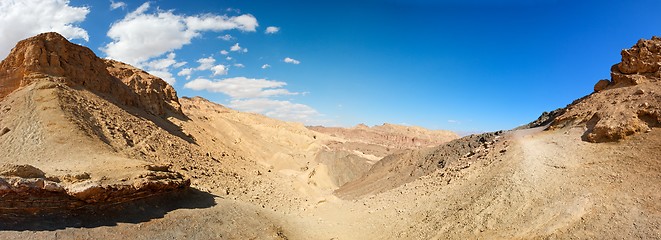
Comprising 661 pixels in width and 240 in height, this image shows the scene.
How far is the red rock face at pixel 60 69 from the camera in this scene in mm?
17469

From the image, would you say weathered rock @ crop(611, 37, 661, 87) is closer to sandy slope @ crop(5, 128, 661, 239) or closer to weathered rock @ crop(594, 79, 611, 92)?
weathered rock @ crop(594, 79, 611, 92)

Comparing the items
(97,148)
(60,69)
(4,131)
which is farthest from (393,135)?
(4,131)

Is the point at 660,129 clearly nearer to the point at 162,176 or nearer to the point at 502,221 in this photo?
the point at 502,221

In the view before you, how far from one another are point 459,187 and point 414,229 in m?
2.75

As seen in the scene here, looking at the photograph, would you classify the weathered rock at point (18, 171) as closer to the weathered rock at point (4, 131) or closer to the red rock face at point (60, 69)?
the weathered rock at point (4, 131)

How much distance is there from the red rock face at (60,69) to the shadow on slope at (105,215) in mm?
10155

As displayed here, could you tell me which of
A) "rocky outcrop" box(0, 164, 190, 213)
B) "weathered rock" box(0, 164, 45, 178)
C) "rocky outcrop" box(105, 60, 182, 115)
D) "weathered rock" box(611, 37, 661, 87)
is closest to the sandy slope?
"rocky outcrop" box(0, 164, 190, 213)

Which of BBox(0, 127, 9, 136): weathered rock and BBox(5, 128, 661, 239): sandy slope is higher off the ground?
BBox(0, 127, 9, 136): weathered rock

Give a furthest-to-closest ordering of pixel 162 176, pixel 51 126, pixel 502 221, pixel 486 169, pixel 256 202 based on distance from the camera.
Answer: pixel 256 202 → pixel 486 169 → pixel 51 126 → pixel 162 176 → pixel 502 221

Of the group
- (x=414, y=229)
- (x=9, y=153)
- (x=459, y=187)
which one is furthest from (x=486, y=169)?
(x=9, y=153)

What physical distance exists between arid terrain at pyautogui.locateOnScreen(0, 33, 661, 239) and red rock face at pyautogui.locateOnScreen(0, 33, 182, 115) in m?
0.07

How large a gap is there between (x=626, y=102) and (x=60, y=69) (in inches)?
964

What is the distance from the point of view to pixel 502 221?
11.7 m

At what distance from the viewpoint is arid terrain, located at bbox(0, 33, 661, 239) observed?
32.4ft
